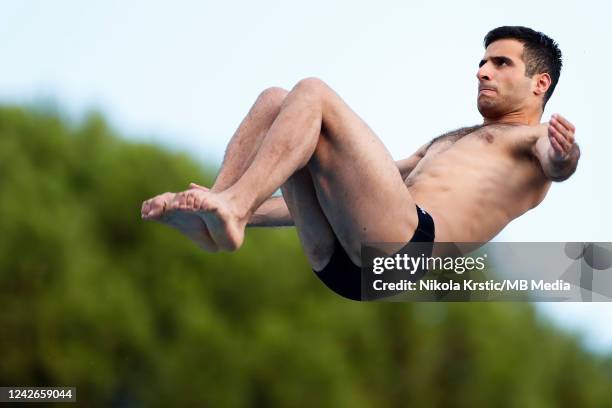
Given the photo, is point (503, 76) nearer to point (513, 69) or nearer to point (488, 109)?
point (513, 69)

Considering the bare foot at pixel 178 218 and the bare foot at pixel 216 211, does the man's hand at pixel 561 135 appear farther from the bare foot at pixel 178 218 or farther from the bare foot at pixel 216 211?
the bare foot at pixel 178 218

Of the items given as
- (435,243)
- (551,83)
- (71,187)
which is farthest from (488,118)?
(71,187)

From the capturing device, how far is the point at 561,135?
5.67 metres

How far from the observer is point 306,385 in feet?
60.1

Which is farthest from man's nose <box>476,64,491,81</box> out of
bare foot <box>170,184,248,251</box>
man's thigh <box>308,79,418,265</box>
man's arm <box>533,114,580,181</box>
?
bare foot <box>170,184,248,251</box>

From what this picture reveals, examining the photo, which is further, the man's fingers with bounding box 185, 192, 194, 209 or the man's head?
the man's head

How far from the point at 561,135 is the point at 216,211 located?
5.60 ft

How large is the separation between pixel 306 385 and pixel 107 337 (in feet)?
10.4

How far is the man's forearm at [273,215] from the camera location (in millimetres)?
6402

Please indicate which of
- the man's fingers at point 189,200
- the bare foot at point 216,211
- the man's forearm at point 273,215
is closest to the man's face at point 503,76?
the man's forearm at point 273,215

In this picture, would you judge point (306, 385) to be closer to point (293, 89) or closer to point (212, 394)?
point (212, 394)

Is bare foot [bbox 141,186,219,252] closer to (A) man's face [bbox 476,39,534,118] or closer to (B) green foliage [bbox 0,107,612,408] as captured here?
(A) man's face [bbox 476,39,534,118]

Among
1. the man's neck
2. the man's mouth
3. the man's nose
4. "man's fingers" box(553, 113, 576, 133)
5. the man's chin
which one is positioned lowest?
"man's fingers" box(553, 113, 576, 133)

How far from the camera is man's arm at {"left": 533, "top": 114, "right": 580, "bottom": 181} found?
5.66 m
